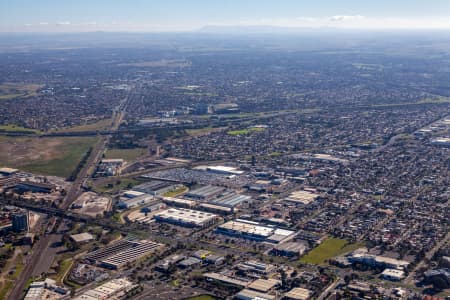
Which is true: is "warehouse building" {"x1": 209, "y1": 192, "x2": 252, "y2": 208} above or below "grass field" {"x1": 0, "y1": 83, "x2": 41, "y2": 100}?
below

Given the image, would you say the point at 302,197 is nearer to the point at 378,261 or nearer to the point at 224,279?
the point at 378,261

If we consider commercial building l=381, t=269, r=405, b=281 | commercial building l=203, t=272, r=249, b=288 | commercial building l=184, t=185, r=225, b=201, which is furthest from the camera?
commercial building l=184, t=185, r=225, b=201

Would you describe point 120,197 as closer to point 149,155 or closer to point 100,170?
point 100,170

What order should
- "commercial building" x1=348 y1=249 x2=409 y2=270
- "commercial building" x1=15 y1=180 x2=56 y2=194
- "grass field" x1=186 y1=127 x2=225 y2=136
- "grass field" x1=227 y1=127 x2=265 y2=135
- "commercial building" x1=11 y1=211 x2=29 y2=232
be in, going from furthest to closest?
"grass field" x1=186 y1=127 x2=225 y2=136, "grass field" x1=227 y1=127 x2=265 y2=135, "commercial building" x1=15 y1=180 x2=56 y2=194, "commercial building" x1=11 y1=211 x2=29 y2=232, "commercial building" x1=348 y1=249 x2=409 y2=270

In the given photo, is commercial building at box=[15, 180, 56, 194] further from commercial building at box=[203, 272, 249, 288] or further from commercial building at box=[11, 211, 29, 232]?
commercial building at box=[203, 272, 249, 288]

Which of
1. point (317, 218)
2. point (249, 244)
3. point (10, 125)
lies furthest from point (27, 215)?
point (10, 125)

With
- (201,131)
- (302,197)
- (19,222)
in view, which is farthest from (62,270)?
(201,131)

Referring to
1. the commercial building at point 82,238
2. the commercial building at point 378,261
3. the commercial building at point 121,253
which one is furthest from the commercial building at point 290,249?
the commercial building at point 82,238

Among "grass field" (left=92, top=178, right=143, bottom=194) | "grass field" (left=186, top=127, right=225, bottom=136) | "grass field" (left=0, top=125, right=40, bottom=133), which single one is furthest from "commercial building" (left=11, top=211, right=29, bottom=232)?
"grass field" (left=0, top=125, right=40, bottom=133)
